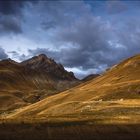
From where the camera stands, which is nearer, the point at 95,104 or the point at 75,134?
the point at 75,134

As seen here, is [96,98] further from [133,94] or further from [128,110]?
[128,110]

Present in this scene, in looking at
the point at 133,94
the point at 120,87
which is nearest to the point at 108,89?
the point at 120,87

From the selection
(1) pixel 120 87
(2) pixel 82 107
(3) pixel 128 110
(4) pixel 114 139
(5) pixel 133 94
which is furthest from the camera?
(1) pixel 120 87

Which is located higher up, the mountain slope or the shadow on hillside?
the mountain slope

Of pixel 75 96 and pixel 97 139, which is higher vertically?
pixel 75 96

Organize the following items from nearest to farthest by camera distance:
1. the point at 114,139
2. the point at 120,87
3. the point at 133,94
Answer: the point at 114,139
the point at 133,94
the point at 120,87

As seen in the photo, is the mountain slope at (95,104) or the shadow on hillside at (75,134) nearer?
the shadow on hillside at (75,134)

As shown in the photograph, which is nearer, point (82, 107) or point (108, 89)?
point (82, 107)

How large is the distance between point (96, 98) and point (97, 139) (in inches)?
4914

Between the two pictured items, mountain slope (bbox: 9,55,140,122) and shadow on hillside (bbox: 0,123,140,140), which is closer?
shadow on hillside (bbox: 0,123,140,140)

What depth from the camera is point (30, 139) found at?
52.2 metres

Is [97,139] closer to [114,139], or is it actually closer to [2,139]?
[114,139]

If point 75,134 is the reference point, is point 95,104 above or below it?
above

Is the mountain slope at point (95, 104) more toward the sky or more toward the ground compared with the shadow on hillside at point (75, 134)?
more toward the sky
